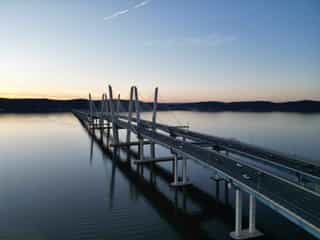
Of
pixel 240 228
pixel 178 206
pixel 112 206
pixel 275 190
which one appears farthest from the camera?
pixel 112 206

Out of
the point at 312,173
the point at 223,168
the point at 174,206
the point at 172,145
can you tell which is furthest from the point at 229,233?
the point at 172,145

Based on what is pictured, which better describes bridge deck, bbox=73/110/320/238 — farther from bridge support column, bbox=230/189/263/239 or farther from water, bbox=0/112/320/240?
water, bbox=0/112/320/240

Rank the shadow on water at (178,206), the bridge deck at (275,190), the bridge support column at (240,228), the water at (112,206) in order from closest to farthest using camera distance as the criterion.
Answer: the bridge deck at (275,190), the bridge support column at (240,228), the water at (112,206), the shadow on water at (178,206)

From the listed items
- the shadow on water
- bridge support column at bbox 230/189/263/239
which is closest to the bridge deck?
bridge support column at bbox 230/189/263/239

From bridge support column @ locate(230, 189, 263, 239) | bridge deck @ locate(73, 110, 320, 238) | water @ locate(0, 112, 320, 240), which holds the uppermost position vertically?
bridge deck @ locate(73, 110, 320, 238)

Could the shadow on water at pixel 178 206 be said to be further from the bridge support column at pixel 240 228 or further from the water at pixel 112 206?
the bridge support column at pixel 240 228

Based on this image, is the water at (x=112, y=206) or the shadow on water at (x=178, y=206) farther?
the shadow on water at (x=178, y=206)

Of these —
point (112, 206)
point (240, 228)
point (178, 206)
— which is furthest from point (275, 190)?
point (112, 206)

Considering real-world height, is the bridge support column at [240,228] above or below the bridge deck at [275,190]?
below

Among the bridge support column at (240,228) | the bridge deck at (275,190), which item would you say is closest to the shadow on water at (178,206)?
the bridge support column at (240,228)

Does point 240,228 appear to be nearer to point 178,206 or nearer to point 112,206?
point 178,206

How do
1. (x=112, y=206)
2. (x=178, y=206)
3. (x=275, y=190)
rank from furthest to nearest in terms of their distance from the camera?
(x=112, y=206), (x=178, y=206), (x=275, y=190)

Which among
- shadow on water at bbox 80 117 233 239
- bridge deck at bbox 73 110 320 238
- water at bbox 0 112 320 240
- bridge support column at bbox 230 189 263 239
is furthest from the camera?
shadow on water at bbox 80 117 233 239

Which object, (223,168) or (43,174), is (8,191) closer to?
(43,174)
